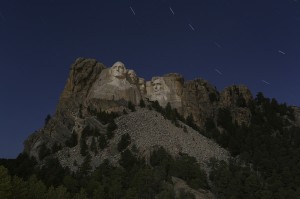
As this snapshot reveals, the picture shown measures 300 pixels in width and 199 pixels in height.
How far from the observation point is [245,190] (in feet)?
380

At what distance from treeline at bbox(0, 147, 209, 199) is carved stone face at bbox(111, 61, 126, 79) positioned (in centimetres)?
4947

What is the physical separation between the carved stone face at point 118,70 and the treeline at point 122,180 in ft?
162

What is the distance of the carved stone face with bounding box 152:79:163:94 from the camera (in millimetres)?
190625

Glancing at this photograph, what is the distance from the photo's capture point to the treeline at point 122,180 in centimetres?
9931

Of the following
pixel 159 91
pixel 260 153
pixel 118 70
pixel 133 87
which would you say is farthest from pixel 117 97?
pixel 260 153

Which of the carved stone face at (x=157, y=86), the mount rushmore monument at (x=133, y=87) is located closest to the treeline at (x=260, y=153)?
the mount rushmore monument at (x=133, y=87)

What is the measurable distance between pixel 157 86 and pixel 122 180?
3150 inches

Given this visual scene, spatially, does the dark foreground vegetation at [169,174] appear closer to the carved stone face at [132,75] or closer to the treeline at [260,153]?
the treeline at [260,153]

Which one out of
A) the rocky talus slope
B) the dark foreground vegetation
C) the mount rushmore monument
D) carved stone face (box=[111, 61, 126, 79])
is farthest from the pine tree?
carved stone face (box=[111, 61, 126, 79])

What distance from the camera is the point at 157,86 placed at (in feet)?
628

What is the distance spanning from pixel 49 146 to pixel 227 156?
55677 mm

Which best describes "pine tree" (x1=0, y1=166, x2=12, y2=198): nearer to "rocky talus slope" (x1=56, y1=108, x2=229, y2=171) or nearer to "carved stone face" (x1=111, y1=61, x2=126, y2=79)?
"rocky talus slope" (x1=56, y1=108, x2=229, y2=171)

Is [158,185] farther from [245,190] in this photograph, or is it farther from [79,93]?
[79,93]

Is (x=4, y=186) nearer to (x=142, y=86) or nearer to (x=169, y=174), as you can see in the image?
(x=169, y=174)
